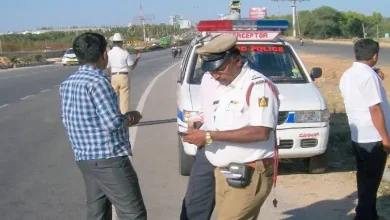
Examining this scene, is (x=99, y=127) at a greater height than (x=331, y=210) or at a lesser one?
greater

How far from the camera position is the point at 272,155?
359 centimetres

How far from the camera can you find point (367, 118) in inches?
199

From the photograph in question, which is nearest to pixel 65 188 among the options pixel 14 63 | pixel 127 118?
pixel 127 118

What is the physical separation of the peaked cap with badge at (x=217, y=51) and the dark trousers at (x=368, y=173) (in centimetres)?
216

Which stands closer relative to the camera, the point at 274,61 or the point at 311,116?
the point at 311,116

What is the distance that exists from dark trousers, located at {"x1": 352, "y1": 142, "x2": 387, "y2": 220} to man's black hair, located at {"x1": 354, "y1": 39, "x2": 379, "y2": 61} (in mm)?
732

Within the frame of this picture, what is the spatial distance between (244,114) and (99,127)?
3.40ft

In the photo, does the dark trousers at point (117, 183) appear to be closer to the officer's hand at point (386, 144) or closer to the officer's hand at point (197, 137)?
the officer's hand at point (197, 137)

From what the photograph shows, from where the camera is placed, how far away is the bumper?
705cm

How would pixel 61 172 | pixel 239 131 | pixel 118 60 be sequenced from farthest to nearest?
pixel 118 60 → pixel 61 172 → pixel 239 131

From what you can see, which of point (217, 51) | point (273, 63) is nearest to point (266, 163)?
point (217, 51)

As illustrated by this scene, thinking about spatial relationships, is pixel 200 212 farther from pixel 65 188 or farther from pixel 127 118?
pixel 65 188

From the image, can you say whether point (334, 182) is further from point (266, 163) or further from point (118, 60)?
point (118, 60)

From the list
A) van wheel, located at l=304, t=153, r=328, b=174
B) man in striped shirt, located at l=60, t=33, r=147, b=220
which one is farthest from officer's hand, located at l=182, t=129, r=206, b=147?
van wheel, located at l=304, t=153, r=328, b=174
